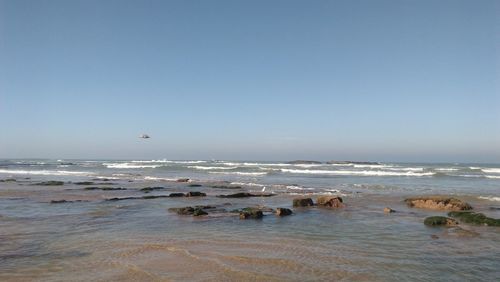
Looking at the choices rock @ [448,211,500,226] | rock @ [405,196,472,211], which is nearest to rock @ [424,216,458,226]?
Result: rock @ [448,211,500,226]

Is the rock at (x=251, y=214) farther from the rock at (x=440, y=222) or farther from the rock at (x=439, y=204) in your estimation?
the rock at (x=439, y=204)

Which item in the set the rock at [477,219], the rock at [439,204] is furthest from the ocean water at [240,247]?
the rock at [439,204]

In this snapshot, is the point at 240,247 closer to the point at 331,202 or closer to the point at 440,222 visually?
the point at 440,222

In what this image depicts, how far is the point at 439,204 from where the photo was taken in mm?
16750

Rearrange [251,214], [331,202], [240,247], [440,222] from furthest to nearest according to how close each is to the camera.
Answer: [331,202] < [251,214] < [440,222] < [240,247]

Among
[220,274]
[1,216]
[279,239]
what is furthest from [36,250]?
[1,216]

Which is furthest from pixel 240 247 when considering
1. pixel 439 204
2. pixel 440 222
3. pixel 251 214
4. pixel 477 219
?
pixel 439 204

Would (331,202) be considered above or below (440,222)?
above

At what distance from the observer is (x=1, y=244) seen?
9.58m

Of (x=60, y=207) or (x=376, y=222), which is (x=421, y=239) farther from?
(x=60, y=207)

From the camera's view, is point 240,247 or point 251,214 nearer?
point 240,247

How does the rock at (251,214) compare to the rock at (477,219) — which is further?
the rock at (251,214)

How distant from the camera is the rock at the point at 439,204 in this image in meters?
16.4

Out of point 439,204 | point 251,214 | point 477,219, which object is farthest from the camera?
point 439,204
